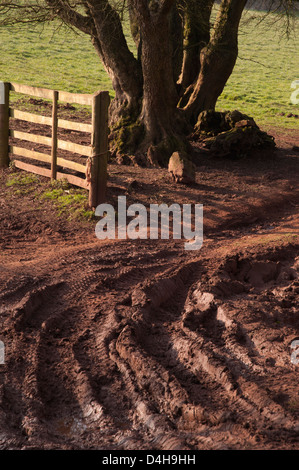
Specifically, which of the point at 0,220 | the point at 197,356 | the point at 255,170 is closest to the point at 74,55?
the point at 255,170

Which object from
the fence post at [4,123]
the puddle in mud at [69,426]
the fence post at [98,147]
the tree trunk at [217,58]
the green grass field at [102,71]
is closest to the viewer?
the puddle in mud at [69,426]

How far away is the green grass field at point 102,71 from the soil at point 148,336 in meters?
9.75

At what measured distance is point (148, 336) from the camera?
18.4 ft

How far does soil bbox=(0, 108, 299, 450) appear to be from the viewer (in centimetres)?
422

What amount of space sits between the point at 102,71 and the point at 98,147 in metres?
19.0

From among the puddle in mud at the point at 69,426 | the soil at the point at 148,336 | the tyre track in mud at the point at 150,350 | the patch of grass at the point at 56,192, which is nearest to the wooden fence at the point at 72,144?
the patch of grass at the point at 56,192

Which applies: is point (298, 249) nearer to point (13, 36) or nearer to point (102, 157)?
point (102, 157)

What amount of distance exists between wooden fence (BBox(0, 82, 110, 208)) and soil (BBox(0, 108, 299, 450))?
0.83 meters

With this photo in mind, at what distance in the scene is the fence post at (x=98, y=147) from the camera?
914cm
